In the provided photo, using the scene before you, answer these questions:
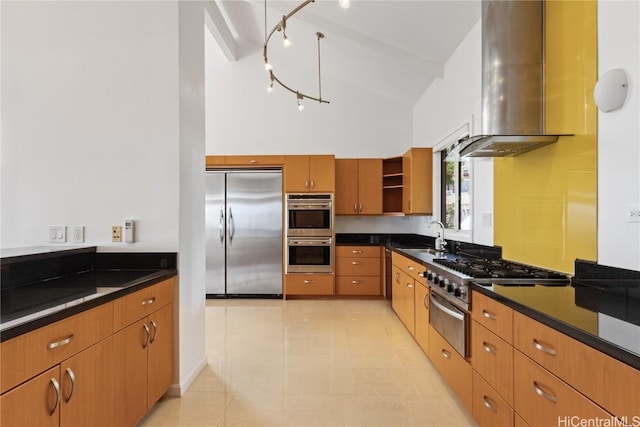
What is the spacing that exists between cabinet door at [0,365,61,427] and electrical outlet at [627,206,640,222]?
8.42 ft

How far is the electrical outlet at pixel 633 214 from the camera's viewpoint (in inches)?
58.5

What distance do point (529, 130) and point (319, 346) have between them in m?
2.52

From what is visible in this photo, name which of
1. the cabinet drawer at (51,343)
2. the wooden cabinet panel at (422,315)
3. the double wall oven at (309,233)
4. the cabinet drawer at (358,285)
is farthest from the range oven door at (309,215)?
the cabinet drawer at (51,343)

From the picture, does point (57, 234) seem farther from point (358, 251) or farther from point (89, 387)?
point (358, 251)

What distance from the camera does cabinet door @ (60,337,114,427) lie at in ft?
4.23

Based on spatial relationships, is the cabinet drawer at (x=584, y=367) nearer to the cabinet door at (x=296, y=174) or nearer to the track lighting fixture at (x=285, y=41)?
the track lighting fixture at (x=285, y=41)

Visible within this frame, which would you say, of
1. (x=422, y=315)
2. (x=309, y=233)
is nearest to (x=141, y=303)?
(x=422, y=315)

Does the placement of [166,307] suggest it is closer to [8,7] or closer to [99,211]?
[99,211]

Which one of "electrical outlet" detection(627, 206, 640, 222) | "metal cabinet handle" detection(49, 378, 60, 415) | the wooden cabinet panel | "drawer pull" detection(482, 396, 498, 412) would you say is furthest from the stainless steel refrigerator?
"electrical outlet" detection(627, 206, 640, 222)

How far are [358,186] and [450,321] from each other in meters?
3.22

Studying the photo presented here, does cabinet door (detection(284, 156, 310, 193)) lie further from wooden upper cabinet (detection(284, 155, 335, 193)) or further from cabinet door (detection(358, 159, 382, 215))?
cabinet door (detection(358, 159, 382, 215))

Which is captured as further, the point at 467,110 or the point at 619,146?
the point at 467,110

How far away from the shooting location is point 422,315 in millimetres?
2844

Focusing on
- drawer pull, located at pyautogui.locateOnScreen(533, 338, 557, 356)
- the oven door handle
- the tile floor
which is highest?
drawer pull, located at pyautogui.locateOnScreen(533, 338, 557, 356)
